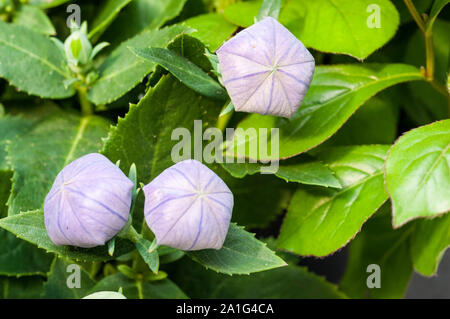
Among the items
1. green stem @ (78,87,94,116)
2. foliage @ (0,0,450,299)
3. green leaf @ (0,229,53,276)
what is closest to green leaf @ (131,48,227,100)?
foliage @ (0,0,450,299)

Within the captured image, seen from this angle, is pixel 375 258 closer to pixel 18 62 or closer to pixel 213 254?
pixel 213 254

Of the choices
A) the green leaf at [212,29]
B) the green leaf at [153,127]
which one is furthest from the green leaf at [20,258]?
the green leaf at [212,29]

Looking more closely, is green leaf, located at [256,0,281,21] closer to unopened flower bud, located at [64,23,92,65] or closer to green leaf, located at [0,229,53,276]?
unopened flower bud, located at [64,23,92,65]

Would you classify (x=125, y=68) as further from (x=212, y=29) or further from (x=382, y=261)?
(x=382, y=261)

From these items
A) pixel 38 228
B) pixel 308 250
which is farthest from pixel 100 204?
pixel 308 250

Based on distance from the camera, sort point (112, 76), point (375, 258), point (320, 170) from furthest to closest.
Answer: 1. point (375, 258)
2. point (112, 76)
3. point (320, 170)

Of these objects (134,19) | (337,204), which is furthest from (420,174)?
(134,19)

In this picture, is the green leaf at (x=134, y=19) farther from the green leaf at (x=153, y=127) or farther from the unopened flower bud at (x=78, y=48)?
the green leaf at (x=153, y=127)
